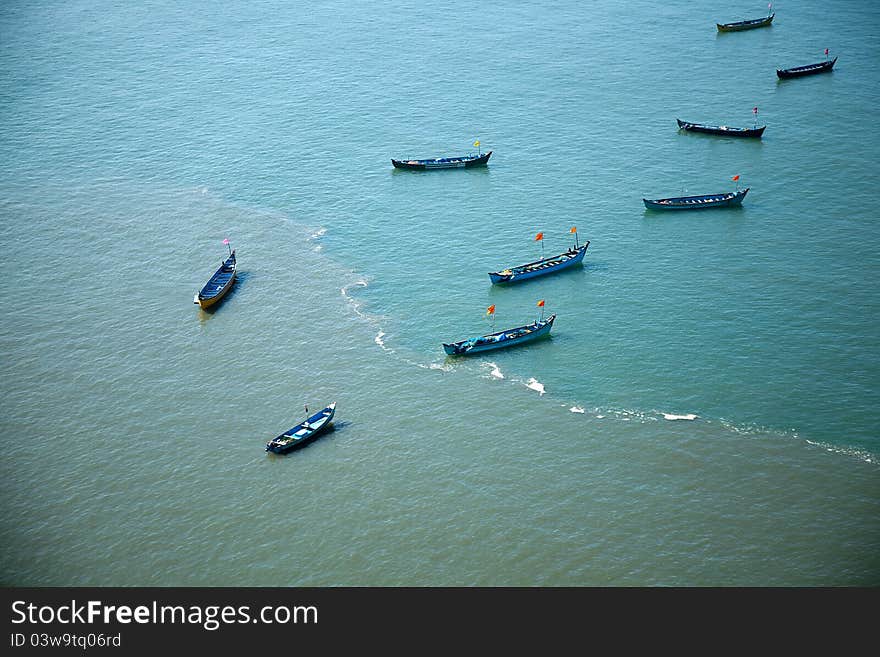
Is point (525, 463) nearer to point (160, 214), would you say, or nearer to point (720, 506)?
point (720, 506)

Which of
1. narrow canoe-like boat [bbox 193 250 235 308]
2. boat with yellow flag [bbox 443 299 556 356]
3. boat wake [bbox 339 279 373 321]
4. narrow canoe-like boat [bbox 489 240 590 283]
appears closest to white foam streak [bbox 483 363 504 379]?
boat with yellow flag [bbox 443 299 556 356]

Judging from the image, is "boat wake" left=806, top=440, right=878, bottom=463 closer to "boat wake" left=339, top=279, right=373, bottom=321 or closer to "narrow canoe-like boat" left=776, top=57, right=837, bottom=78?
"boat wake" left=339, top=279, right=373, bottom=321

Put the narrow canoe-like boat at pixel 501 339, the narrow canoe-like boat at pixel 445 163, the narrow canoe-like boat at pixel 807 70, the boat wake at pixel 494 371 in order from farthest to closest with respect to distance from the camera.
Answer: the narrow canoe-like boat at pixel 807 70
the narrow canoe-like boat at pixel 445 163
the narrow canoe-like boat at pixel 501 339
the boat wake at pixel 494 371

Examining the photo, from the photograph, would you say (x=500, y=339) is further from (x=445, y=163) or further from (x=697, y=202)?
(x=445, y=163)

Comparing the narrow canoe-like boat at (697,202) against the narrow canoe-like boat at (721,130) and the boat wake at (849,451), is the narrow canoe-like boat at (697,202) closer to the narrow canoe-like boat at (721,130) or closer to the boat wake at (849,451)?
the narrow canoe-like boat at (721,130)

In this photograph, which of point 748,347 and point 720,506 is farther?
point 748,347

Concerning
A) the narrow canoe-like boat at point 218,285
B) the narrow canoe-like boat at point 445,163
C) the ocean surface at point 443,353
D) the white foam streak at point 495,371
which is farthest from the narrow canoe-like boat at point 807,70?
the narrow canoe-like boat at point 218,285
